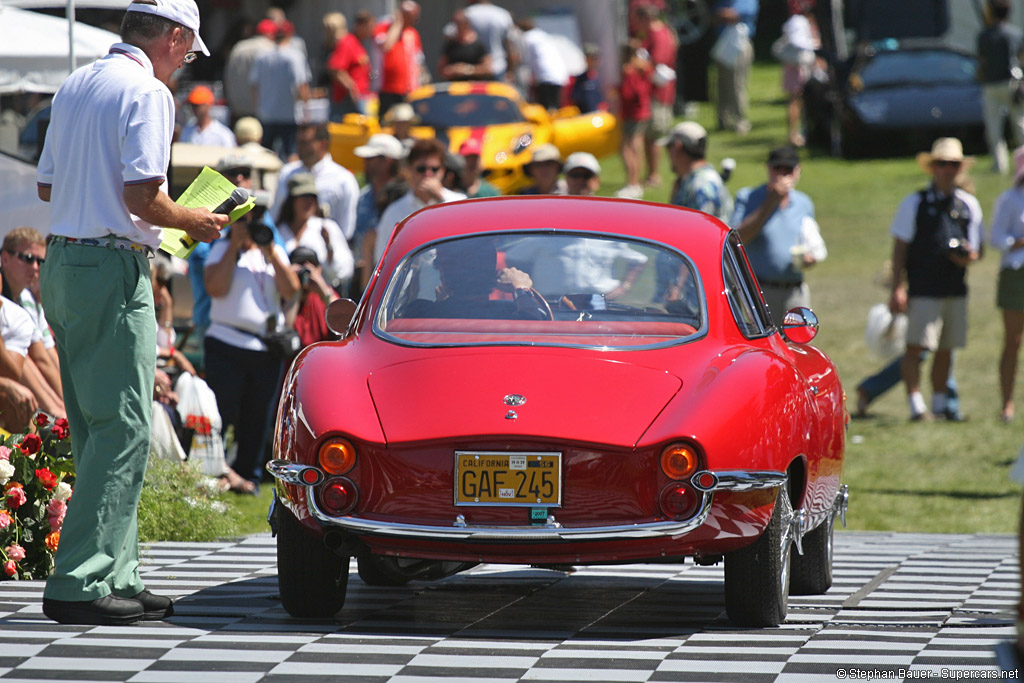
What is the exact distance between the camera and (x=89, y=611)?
18.9ft

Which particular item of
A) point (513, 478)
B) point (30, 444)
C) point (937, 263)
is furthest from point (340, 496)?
point (937, 263)

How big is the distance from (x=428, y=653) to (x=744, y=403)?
4.60 ft

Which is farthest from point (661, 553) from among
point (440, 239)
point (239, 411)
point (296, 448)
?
point (239, 411)

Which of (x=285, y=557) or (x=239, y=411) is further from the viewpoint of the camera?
(x=239, y=411)

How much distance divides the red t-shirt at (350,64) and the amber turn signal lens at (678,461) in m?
18.2

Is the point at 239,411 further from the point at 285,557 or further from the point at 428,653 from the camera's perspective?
the point at 428,653

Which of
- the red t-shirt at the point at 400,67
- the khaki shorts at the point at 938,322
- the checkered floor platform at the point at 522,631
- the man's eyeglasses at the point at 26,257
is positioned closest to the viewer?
the checkered floor platform at the point at 522,631

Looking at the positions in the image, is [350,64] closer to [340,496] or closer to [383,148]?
[383,148]

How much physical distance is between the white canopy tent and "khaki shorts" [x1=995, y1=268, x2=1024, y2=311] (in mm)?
7197

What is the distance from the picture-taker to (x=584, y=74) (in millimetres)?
27156

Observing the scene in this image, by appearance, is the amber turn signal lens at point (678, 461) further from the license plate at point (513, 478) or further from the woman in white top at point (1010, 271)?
the woman in white top at point (1010, 271)

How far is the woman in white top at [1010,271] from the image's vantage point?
13.3 m

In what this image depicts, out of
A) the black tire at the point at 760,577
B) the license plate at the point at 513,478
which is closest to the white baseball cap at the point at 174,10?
the license plate at the point at 513,478

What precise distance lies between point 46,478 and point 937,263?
28.1ft
